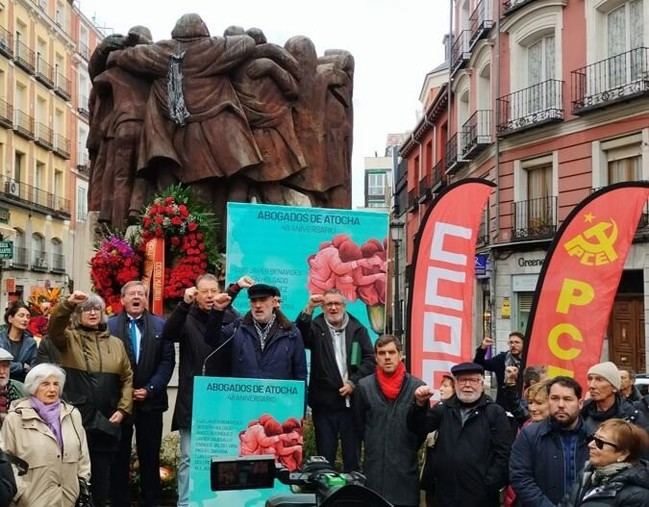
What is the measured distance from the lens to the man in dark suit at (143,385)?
5.88 metres

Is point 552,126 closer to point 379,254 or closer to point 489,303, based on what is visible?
point 489,303

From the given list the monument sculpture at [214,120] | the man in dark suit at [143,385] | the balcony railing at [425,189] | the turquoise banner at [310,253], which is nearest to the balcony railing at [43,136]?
the balcony railing at [425,189]

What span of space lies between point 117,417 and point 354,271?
8.54 feet

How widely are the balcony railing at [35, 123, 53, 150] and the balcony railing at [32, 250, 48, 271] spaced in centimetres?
526

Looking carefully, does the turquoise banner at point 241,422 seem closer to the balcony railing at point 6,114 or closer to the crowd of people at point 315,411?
the crowd of people at point 315,411

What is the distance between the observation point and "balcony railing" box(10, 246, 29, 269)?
37.2 meters

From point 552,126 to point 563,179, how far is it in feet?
4.58

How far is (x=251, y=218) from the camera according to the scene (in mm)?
6910

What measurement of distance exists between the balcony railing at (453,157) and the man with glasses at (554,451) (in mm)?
23170

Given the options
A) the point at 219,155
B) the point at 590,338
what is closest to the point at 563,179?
the point at 219,155

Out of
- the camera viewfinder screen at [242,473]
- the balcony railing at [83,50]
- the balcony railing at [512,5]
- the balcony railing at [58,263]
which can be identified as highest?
the balcony railing at [83,50]

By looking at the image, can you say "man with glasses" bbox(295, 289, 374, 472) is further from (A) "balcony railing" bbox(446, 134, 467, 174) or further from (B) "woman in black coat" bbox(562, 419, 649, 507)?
(A) "balcony railing" bbox(446, 134, 467, 174)

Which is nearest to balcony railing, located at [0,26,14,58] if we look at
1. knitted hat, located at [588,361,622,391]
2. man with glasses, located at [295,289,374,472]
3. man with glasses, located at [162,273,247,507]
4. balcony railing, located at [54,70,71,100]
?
balcony railing, located at [54,70,71,100]

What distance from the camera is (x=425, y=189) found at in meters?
35.6
